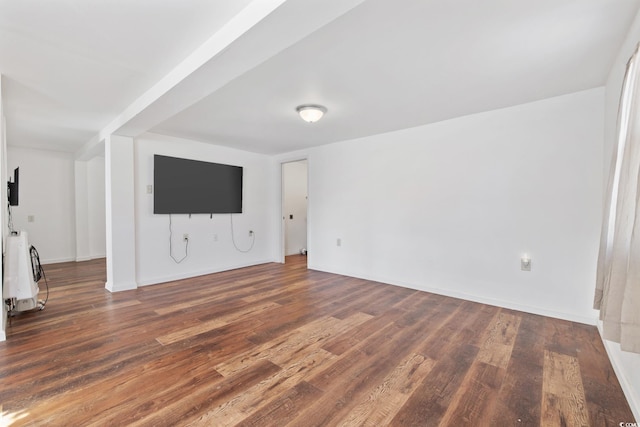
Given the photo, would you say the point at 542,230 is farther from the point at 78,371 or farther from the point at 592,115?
the point at 78,371

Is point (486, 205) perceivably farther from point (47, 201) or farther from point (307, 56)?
point (47, 201)

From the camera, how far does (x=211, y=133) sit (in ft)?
14.1

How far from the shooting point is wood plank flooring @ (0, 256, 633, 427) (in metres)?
1.60

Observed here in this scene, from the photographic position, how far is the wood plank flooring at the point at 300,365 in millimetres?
1601

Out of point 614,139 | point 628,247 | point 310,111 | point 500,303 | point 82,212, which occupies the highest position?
point 310,111

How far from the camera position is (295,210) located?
283 inches

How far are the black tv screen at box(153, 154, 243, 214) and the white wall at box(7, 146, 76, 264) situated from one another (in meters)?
3.23

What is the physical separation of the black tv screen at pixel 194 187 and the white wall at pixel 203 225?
11 cm

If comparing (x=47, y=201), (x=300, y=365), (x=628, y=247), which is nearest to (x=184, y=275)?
(x=300, y=365)

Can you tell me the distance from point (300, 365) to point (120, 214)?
341cm

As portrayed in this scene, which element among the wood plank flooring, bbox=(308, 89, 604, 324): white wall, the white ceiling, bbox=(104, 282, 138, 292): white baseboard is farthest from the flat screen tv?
bbox=(308, 89, 604, 324): white wall

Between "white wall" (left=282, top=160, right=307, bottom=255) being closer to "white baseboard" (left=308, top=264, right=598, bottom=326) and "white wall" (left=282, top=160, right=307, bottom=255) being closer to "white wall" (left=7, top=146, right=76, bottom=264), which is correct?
"white baseboard" (left=308, top=264, right=598, bottom=326)

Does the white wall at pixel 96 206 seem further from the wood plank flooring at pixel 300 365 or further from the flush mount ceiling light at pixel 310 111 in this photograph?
the flush mount ceiling light at pixel 310 111

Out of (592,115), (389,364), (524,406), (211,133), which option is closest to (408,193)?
(592,115)
